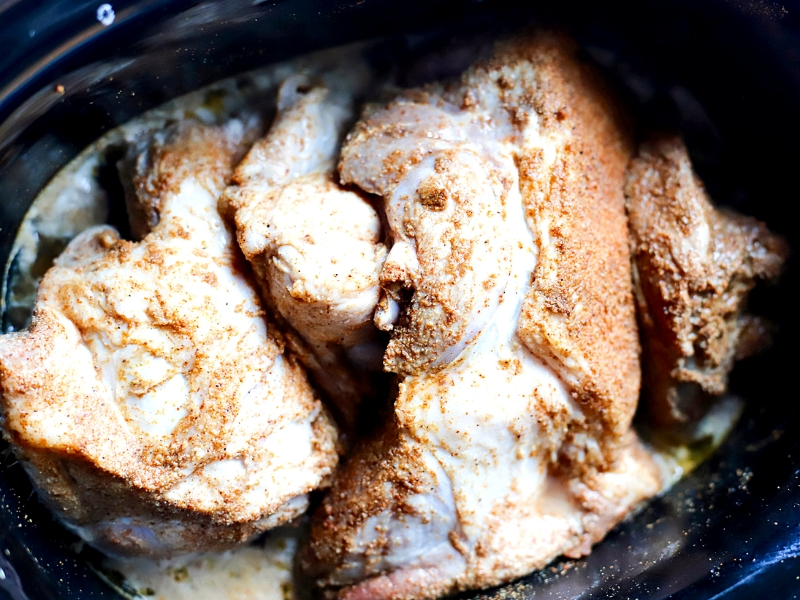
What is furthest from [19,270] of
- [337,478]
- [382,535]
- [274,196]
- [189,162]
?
[382,535]

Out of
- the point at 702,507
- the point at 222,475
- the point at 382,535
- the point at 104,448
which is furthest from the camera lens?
the point at 702,507

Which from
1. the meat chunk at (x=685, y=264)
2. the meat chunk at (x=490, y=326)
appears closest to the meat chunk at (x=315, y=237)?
the meat chunk at (x=490, y=326)

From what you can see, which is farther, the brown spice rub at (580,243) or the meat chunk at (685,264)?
the meat chunk at (685,264)

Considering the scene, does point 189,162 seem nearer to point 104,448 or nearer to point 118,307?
point 118,307

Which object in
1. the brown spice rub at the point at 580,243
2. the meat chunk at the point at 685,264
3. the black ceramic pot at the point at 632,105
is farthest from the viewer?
the meat chunk at the point at 685,264

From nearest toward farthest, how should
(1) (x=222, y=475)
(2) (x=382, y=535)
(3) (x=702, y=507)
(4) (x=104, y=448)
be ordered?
(4) (x=104, y=448), (1) (x=222, y=475), (2) (x=382, y=535), (3) (x=702, y=507)

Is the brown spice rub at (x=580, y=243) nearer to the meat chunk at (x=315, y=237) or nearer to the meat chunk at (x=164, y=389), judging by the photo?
the meat chunk at (x=315, y=237)

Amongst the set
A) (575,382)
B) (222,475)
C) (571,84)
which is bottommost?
(222,475)

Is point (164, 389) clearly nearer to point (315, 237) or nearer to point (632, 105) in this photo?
point (315, 237)
